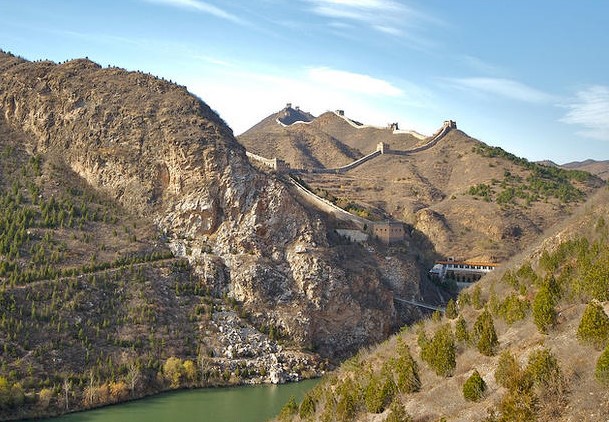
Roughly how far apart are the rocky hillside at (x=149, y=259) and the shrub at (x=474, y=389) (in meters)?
33.0

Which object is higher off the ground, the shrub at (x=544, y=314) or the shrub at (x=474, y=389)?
the shrub at (x=544, y=314)

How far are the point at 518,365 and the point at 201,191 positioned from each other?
55.2 m

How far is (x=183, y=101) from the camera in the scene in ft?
279

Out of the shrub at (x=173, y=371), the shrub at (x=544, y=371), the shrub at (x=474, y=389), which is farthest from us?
the shrub at (x=173, y=371)

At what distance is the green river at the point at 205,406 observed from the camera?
1861 inches

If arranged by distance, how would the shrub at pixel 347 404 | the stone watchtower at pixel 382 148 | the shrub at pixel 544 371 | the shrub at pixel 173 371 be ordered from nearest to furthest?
the shrub at pixel 544 371, the shrub at pixel 347 404, the shrub at pixel 173 371, the stone watchtower at pixel 382 148

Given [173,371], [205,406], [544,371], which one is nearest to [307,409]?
[544,371]

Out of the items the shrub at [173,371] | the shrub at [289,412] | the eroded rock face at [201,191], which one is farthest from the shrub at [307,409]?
the eroded rock face at [201,191]

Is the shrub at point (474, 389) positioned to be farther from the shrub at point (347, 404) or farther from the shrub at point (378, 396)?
the shrub at point (347, 404)

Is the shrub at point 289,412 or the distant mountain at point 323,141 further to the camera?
the distant mountain at point 323,141

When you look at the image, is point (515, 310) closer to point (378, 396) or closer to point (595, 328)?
point (378, 396)

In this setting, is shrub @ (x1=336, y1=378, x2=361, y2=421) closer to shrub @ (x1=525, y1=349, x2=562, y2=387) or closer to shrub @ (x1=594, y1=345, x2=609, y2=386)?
shrub @ (x1=525, y1=349, x2=562, y2=387)

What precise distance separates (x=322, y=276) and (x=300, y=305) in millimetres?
3978

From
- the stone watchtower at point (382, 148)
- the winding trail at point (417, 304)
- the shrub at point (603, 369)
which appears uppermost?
the stone watchtower at point (382, 148)
